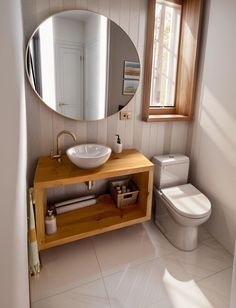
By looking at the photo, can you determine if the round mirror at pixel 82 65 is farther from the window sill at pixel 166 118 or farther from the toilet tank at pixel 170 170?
the toilet tank at pixel 170 170

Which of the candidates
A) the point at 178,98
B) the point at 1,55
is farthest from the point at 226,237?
the point at 1,55

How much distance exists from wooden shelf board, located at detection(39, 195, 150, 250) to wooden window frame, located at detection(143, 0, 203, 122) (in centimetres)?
91

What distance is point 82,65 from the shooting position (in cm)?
182

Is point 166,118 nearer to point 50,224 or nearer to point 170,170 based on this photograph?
point 170,170

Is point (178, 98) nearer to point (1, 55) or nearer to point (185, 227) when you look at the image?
point (185, 227)

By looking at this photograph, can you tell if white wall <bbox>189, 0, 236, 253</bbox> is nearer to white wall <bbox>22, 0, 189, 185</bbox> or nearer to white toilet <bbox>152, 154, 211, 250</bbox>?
white toilet <bbox>152, 154, 211, 250</bbox>

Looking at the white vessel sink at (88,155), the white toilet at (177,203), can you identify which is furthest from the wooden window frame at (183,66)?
the white vessel sink at (88,155)

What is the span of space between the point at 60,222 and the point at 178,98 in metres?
1.74

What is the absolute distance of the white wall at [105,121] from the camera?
5.34 feet

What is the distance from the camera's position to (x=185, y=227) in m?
1.86

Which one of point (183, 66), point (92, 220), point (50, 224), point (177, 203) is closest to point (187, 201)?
point (177, 203)

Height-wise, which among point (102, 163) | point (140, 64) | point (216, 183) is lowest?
point (216, 183)

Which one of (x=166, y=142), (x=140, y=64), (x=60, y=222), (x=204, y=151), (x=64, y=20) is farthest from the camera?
(x=166, y=142)

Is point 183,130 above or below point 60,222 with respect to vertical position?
above
